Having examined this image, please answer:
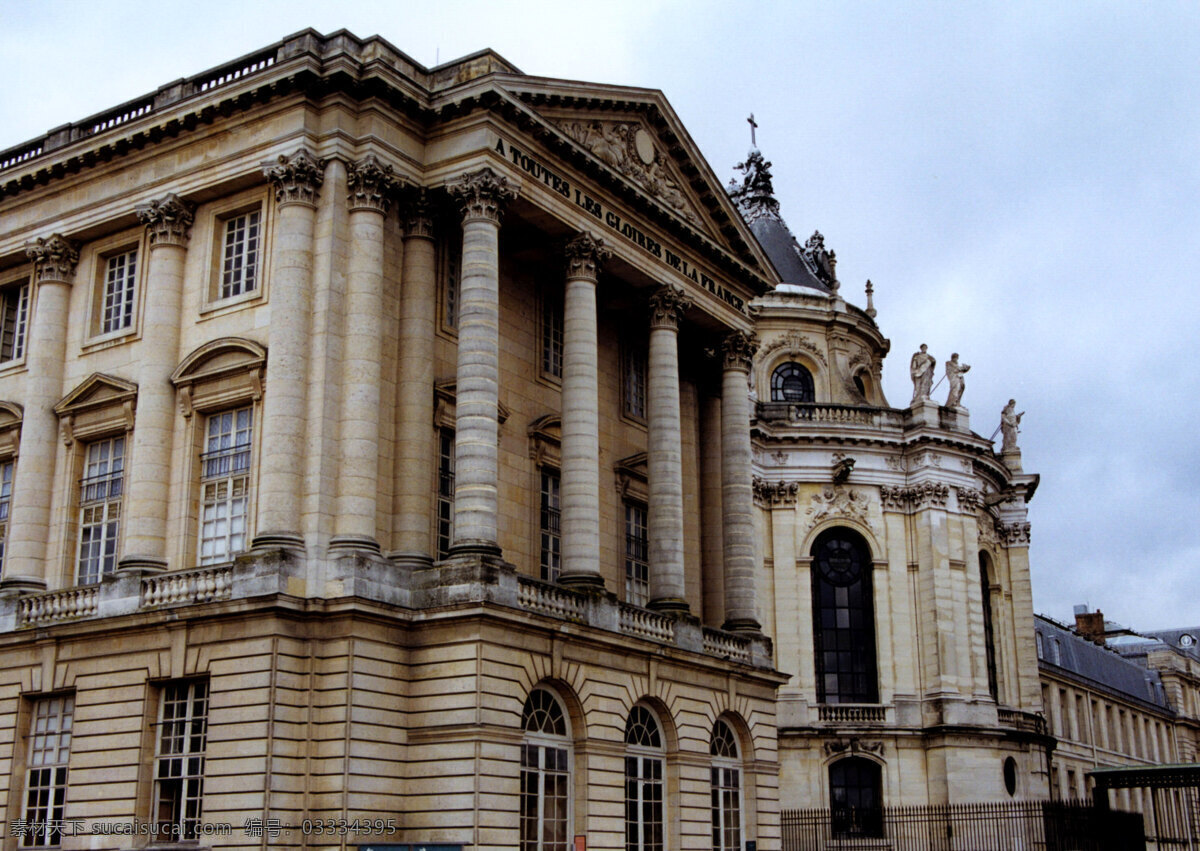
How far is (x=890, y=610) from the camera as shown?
50750mm

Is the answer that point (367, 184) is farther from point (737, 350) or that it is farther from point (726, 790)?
point (726, 790)

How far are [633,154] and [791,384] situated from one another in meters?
25.4

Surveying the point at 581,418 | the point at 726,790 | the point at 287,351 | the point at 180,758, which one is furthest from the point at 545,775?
the point at 287,351

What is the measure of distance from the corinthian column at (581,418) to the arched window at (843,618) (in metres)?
23.1

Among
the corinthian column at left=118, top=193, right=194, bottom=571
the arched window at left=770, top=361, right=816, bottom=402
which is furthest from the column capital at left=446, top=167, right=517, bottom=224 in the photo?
the arched window at left=770, top=361, right=816, bottom=402

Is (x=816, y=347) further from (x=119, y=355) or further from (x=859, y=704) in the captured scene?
(x=119, y=355)

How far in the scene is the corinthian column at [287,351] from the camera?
25266 millimetres

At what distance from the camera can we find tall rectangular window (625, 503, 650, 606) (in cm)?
3338

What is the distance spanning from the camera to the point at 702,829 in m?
30.5

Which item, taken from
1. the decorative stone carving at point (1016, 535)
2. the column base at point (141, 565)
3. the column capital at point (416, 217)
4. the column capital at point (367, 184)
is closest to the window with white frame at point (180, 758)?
the column base at point (141, 565)

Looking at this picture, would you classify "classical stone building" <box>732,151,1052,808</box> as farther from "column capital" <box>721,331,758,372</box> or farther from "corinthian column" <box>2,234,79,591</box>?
"corinthian column" <box>2,234,79,591</box>

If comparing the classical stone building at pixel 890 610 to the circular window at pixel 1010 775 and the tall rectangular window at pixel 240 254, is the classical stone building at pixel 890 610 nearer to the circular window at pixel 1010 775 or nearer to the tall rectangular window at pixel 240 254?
the circular window at pixel 1010 775

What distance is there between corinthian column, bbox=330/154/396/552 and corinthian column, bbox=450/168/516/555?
151 centimetres

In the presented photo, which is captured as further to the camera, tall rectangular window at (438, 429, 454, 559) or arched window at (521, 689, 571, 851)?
tall rectangular window at (438, 429, 454, 559)
